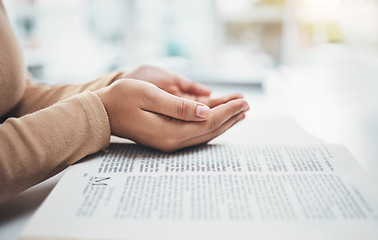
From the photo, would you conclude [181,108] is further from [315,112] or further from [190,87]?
[315,112]

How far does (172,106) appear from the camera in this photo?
44 centimetres

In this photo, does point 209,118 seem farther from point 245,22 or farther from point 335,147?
point 245,22

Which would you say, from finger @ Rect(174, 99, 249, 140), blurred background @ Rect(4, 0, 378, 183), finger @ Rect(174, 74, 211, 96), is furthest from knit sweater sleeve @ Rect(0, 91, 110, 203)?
blurred background @ Rect(4, 0, 378, 183)

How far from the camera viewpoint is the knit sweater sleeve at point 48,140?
354mm

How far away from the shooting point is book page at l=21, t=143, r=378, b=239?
289mm

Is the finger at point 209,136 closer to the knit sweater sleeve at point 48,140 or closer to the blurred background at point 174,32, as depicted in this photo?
the knit sweater sleeve at point 48,140

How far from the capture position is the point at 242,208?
0.32m

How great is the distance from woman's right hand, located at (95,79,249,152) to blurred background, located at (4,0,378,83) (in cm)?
95

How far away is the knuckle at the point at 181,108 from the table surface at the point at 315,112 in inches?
6.8

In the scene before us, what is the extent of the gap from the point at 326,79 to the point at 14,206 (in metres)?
0.84

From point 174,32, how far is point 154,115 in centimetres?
127

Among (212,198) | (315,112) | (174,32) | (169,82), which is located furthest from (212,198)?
(174,32)

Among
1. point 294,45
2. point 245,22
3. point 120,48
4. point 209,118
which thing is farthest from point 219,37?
point 209,118

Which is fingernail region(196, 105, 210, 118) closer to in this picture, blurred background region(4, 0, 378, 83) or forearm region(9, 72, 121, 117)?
forearm region(9, 72, 121, 117)
